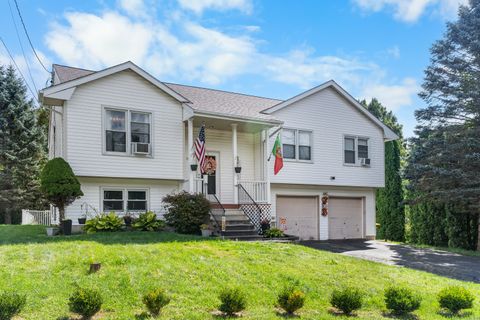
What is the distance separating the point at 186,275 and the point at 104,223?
575cm

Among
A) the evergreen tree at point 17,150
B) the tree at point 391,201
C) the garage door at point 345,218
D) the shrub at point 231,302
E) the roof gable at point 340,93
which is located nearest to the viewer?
the shrub at point 231,302

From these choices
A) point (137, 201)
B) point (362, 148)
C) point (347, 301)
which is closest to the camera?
point (347, 301)

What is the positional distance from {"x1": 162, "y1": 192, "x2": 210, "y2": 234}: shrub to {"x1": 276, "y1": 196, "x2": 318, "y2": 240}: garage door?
15.4ft

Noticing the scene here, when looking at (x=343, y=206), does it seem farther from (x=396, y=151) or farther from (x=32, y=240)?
(x=32, y=240)

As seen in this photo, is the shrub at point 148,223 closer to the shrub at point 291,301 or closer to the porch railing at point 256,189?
the porch railing at point 256,189

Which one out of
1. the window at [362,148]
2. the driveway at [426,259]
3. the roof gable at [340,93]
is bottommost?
the driveway at [426,259]

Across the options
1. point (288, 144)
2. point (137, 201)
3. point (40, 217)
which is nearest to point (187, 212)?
point (137, 201)

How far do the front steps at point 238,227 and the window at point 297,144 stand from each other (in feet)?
12.4

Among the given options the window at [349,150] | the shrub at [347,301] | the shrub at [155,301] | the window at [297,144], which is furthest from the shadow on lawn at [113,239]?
the window at [349,150]

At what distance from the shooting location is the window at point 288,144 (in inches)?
660

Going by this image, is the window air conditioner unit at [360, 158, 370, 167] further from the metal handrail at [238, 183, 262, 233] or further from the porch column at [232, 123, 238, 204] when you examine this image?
the porch column at [232, 123, 238, 204]

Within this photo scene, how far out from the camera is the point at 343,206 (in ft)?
61.5

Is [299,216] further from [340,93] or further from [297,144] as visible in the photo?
[340,93]

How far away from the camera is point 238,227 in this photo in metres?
13.4
